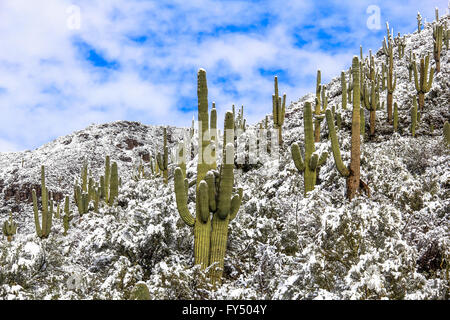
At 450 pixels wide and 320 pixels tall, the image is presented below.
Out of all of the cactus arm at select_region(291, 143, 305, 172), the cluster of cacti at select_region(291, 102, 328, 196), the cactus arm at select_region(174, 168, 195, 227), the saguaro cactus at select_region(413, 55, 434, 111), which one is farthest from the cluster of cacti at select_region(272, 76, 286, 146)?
the cactus arm at select_region(174, 168, 195, 227)

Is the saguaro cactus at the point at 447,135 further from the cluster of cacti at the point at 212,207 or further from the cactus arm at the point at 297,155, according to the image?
the cluster of cacti at the point at 212,207

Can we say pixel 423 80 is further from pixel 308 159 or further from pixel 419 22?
pixel 419 22

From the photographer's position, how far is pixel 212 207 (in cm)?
680

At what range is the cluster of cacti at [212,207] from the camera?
663 cm

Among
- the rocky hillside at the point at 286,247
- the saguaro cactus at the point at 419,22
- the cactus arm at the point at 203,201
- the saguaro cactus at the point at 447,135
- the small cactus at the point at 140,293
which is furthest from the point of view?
the saguaro cactus at the point at 419,22

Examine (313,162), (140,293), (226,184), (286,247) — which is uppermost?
(313,162)

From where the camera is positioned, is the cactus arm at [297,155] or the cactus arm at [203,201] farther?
the cactus arm at [297,155]

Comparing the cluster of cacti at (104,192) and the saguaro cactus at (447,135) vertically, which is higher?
the saguaro cactus at (447,135)

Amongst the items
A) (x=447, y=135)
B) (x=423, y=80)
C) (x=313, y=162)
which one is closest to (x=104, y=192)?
(x=313, y=162)

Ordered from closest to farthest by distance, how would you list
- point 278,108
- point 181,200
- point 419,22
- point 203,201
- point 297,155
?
point 203,201 < point 181,200 < point 297,155 < point 278,108 < point 419,22

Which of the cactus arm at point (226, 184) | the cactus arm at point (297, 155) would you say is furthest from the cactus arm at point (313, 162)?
the cactus arm at point (226, 184)
